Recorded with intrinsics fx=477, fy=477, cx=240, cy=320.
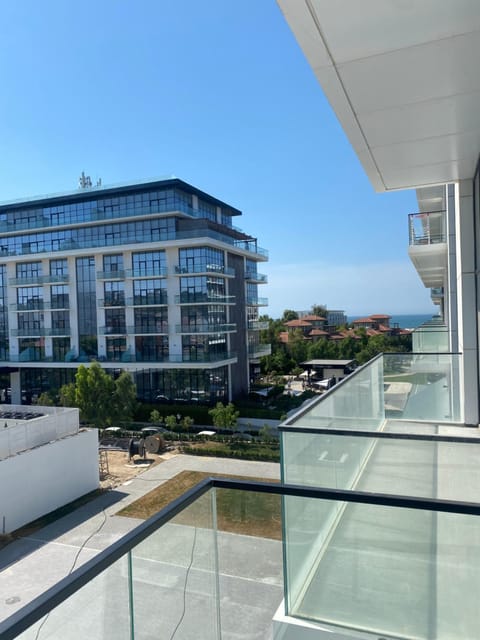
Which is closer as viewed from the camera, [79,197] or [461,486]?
[461,486]

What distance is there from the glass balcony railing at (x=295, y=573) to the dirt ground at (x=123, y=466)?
19341mm

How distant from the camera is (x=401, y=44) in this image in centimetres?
328

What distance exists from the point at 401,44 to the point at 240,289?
36090 mm

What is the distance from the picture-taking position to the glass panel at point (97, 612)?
1559mm

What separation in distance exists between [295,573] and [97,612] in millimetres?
1476

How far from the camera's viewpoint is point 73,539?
15164mm

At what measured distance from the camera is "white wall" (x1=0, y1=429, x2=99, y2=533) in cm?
1630

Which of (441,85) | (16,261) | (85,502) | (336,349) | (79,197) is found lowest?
(85,502)

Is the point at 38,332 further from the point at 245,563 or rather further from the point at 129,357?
the point at 245,563

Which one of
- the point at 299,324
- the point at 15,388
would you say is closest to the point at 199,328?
the point at 15,388

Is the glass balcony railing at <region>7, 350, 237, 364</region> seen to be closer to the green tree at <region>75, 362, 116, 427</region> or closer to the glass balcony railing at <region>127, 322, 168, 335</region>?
the glass balcony railing at <region>127, 322, 168, 335</region>

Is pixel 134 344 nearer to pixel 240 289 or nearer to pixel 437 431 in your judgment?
pixel 240 289

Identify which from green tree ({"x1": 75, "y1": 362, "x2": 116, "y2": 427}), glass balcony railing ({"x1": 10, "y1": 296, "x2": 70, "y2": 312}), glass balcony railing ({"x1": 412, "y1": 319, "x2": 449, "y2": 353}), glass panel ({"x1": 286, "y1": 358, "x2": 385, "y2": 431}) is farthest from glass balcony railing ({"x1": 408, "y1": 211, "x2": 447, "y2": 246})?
glass balcony railing ({"x1": 10, "y1": 296, "x2": 70, "y2": 312})

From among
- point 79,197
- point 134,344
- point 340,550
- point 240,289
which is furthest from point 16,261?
point 340,550
